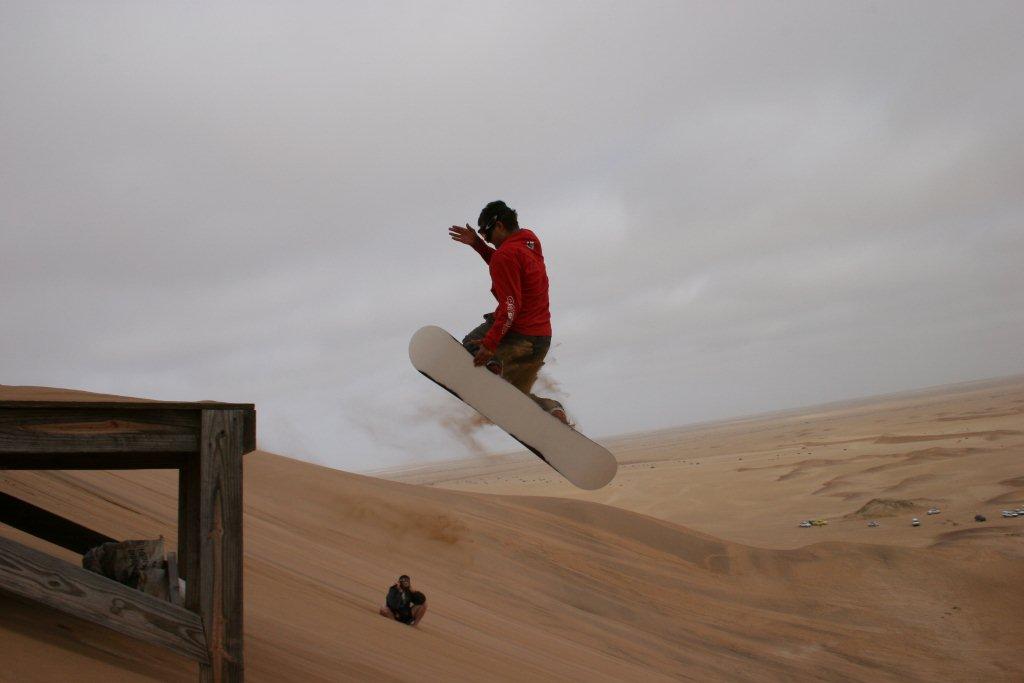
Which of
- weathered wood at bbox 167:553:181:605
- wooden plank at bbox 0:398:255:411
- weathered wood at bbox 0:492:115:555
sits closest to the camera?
wooden plank at bbox 0:398:255:411

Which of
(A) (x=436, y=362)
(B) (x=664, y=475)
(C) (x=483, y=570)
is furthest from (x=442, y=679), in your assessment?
(B) (x=664, y=475)

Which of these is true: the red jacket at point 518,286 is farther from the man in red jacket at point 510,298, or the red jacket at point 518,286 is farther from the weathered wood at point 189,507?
the weathered wood at point 189,507

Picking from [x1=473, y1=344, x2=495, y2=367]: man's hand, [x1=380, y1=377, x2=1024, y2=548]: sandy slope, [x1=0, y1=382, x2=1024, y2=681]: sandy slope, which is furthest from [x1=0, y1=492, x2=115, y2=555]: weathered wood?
[x1=380, y1=377, x2=1024, y2=548]: sandy slope

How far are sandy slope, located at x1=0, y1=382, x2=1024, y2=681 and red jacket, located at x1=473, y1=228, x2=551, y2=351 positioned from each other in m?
2.08

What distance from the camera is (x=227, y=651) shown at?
2648mm

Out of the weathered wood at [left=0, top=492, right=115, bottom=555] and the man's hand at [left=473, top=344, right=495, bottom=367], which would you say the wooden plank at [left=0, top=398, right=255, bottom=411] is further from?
the man's hand at [left=473, top=344, right=495, bottom=367]

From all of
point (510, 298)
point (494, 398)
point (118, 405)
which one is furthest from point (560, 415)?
point (118, 405)

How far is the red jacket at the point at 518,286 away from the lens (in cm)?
430

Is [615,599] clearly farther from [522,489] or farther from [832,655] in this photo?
[522,489]

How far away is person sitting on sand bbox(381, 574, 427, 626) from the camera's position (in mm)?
5965

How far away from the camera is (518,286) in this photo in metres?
4.35

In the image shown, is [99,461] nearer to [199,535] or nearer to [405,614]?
[199,535]

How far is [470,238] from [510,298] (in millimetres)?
502

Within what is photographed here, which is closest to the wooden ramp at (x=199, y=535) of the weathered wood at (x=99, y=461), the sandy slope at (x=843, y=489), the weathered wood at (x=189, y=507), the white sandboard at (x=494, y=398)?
the weathered wood at (x=189, y=507)
